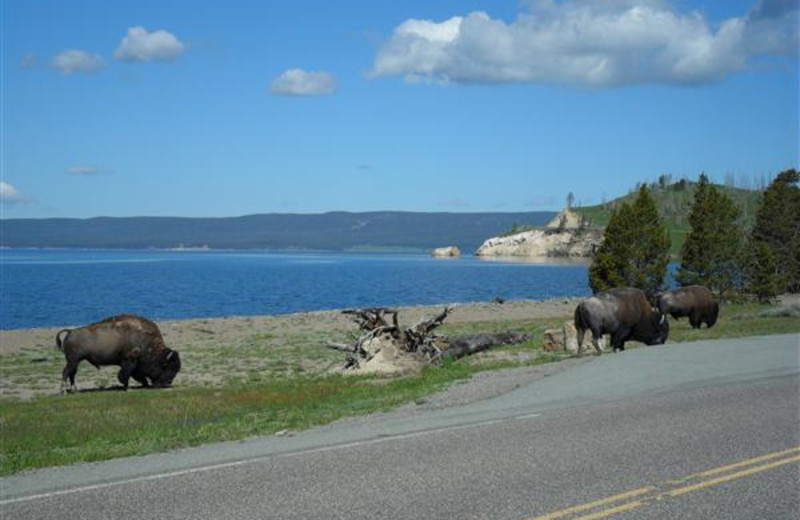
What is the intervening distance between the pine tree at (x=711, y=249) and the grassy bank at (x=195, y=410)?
29.0m

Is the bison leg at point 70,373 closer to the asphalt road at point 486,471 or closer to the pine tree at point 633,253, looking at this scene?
the asphalt road at point 486,471

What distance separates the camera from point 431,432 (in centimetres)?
1221

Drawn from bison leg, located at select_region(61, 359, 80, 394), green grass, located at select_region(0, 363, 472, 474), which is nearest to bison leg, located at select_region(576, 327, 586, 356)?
green grass, located at select_region(0, 363, 472, 474)

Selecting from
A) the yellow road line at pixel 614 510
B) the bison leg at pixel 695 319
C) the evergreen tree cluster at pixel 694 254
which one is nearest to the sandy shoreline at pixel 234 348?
the evergreen tree cluster at pixel 694 254

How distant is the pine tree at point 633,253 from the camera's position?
56.8 m

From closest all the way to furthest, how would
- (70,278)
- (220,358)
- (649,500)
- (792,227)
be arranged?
1. (649,500)
2. (220,358)
3. (792,227)
4. (70,278)

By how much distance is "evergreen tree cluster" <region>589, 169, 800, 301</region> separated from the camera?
2251 inches

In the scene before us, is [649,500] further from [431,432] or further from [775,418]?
[775,418]

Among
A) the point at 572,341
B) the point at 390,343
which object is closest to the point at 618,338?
the point at 572,341

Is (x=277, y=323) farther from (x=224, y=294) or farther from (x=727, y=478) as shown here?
(x=727, y=478)

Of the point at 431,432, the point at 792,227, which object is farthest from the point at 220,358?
the point at 792,227

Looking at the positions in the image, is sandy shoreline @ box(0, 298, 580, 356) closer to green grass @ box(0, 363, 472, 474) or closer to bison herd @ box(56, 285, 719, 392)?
bison herd @ box(56, 285, 719, 392)

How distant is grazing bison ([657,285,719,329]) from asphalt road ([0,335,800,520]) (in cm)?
2371

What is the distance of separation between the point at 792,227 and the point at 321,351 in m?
51.0
